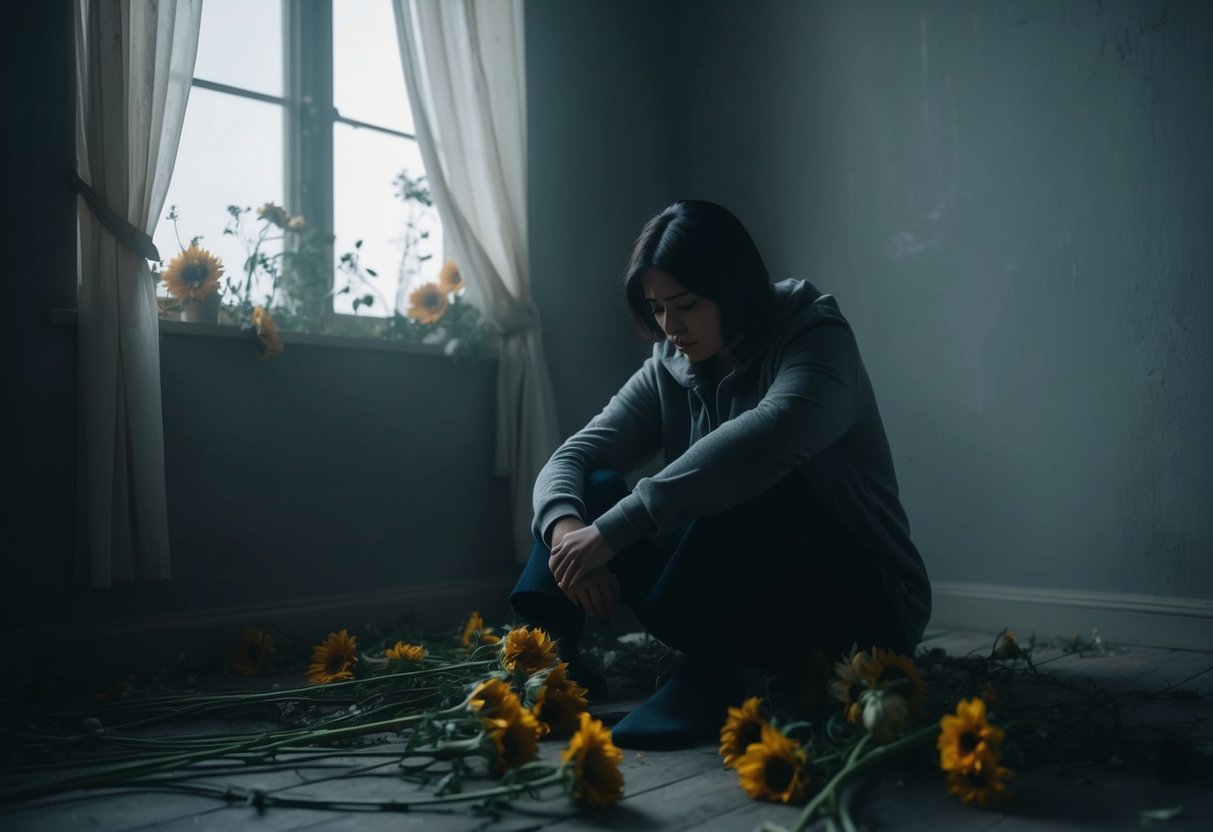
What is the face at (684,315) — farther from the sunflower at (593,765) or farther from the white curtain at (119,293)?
the white curtain at (119,293)

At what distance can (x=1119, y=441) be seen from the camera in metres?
2.34

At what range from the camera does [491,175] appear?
275 cm

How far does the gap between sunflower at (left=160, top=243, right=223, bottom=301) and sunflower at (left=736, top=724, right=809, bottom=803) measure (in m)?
1.64

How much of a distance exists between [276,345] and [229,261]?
0.94 ft

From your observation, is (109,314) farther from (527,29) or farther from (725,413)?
(527,29)

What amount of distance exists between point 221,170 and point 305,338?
1.50ft

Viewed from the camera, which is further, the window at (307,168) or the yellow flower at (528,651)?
the window at (307,168)

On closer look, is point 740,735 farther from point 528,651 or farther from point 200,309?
point 200,309

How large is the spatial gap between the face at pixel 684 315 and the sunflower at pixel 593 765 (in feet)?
2.51

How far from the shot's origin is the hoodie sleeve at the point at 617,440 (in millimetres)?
1787

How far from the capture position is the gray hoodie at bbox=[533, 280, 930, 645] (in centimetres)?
149

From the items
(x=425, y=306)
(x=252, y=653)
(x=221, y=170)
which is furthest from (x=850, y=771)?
(x=221, y=170)

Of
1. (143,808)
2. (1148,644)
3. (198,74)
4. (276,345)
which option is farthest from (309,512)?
(1148,644)

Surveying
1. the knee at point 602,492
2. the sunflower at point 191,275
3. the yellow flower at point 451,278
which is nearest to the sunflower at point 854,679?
the knee at point 602,492
